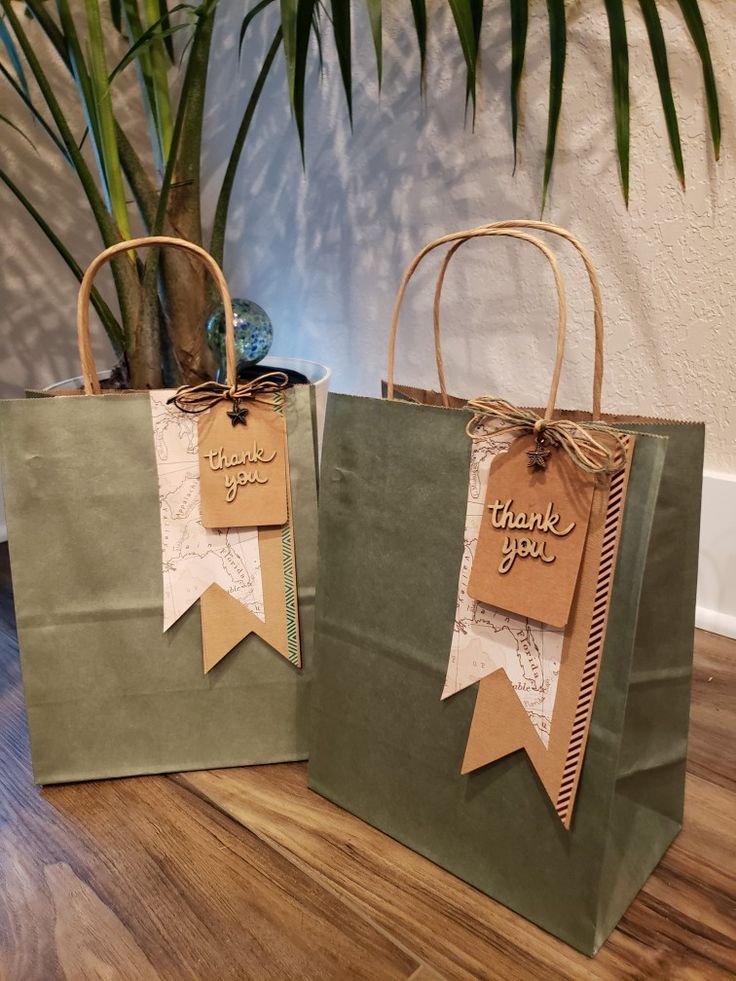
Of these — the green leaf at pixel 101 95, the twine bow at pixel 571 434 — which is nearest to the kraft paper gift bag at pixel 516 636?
the twine bow at pixel 571 434

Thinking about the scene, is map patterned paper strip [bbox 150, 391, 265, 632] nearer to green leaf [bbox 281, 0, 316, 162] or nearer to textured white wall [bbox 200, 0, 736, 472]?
green leaf [bbox 281, 0, 316, 162]

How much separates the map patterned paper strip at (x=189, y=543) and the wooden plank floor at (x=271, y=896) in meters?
0.18

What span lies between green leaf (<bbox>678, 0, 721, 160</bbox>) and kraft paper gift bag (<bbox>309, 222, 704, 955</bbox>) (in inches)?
16.2

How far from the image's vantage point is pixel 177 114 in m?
0.90

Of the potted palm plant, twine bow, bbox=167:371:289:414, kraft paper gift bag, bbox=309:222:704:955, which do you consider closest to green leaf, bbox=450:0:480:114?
the potted palm plant

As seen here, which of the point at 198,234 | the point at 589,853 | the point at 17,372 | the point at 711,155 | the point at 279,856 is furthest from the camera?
the point at 17,372

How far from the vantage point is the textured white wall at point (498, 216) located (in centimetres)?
86

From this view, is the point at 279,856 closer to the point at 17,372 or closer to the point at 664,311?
the point at 664,311

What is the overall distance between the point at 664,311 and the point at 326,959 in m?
0.79

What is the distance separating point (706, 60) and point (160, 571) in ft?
2.61

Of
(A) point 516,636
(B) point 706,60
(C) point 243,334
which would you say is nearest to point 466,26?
(B) point 706,60

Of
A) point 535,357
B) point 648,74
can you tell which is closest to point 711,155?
point 648,74

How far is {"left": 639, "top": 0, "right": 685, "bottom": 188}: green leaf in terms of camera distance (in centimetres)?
76

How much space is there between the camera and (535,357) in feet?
3.35
